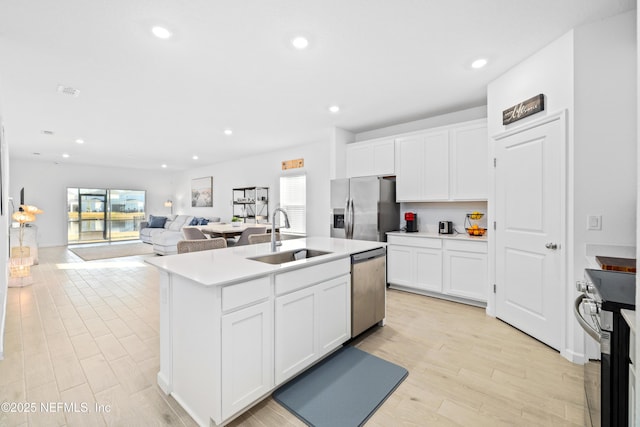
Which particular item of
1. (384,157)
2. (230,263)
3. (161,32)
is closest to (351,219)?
(384,157)

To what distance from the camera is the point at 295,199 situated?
258 inches

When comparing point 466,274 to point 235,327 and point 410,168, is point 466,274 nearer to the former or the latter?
point 410,168

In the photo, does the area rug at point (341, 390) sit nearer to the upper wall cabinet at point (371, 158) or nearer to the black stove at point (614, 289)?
the black stove at point (614, 289)

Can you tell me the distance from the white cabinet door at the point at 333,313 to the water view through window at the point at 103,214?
9998 millimetres

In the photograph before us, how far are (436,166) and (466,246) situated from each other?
1.17m

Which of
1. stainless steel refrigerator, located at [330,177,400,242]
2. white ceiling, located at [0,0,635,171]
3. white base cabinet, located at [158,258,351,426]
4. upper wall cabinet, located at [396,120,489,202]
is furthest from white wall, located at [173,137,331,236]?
white base cabinet, located at [158,258,351,426]

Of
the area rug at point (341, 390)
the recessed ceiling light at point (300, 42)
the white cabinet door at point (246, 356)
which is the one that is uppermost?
the recessed ceiling light at point (300, 42)

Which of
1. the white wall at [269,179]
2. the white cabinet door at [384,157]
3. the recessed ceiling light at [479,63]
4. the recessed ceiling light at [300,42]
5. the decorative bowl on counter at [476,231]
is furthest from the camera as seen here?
the white wall at [269,179]

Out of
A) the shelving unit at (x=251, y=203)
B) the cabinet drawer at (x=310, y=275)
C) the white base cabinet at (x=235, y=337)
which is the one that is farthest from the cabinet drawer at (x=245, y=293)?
the shelving unit at (x=251, y=203)

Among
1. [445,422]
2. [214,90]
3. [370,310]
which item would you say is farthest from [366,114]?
[445,422]

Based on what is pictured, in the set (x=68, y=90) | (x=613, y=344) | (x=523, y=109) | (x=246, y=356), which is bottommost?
(x=246, y=356)

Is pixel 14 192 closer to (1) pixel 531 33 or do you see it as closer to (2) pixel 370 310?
(2) pixel 370 310

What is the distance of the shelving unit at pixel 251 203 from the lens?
7.29m

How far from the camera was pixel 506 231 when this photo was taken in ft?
9.87
